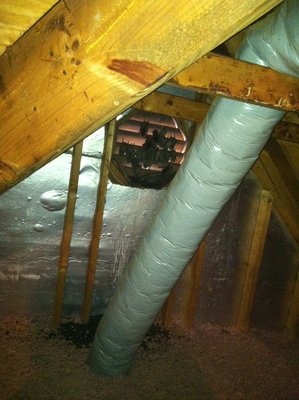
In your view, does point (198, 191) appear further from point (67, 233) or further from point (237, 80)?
point (67, 233)

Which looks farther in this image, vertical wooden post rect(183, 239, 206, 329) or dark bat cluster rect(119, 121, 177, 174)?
vertical wooden post rect(183, 239, 206, 329)

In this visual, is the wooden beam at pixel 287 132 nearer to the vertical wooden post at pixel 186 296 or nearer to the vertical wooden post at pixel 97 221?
the vertical wooden post at pixel 186 296

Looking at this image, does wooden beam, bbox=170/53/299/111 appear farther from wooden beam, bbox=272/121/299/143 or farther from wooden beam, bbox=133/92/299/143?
wooden beam, bbox=272/121/299/143

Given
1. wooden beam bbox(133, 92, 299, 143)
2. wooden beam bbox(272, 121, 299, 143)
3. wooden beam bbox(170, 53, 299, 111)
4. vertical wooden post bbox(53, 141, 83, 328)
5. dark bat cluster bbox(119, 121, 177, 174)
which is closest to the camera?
wooden beam bbox(170, 53, 299, 111)

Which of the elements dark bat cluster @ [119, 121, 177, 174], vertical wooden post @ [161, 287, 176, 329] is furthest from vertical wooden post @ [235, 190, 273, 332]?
dark bat cluster @ [119, 121, 177, 174]

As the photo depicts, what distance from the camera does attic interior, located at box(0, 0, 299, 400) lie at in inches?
18.3

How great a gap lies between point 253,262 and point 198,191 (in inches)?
73.2

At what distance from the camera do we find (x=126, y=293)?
A: 1.65 metres

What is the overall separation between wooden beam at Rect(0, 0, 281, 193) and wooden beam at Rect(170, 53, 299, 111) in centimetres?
50

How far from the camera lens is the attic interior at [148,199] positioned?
18.3 inches

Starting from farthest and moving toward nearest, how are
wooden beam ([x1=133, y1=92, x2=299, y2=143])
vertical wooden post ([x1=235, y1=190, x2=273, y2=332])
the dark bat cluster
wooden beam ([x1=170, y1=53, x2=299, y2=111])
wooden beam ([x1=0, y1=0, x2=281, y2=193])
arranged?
vertical wooden post ([x1=235, y1=190, x2=273, y2=332]) → the dark bat cluster → wooden beam ([x1=133, y1=92, x2=299, y2=143]) → wooden beam ([x1=170, y1=53, x2=299, y2=111]) → wooden beam ([x1=0, y1=0, x2=281, y2=193])

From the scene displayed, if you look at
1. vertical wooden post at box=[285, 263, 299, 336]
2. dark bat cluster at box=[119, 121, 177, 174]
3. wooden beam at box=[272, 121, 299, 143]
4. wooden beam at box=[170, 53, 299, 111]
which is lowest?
vertical wooden post at box=[285, 263, 299, 336]

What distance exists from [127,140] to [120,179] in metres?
0.34

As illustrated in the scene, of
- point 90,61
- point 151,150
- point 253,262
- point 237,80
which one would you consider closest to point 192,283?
point 253,262
